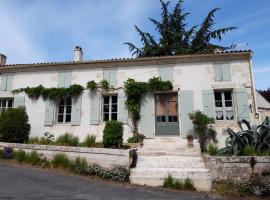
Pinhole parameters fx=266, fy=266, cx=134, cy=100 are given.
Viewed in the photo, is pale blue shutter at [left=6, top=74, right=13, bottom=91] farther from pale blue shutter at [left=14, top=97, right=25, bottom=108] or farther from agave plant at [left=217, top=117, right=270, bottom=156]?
agave plant at [left=217, top=117, right=270, bottom=156]

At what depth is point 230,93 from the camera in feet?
38.7

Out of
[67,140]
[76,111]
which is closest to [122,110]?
[76,111]

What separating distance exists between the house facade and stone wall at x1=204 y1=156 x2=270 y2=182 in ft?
11.0

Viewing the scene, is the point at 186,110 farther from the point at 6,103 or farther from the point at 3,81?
the point at 3,81

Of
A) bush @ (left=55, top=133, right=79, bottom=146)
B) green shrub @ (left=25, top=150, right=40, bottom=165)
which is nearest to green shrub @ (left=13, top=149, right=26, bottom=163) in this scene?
green shrub @ (left=25, top=150, right=40, bottom=165)

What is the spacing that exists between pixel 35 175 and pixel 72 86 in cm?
583

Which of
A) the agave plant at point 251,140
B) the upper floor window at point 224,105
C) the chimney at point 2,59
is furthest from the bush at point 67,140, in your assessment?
the chimney at point 2,59

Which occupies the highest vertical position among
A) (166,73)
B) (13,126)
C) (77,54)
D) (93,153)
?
(77,54)

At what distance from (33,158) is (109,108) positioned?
14.1 ft

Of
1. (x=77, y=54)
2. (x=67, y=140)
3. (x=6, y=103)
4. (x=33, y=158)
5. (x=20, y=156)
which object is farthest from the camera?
(x=77, y=54)

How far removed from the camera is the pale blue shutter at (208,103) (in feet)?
37.7

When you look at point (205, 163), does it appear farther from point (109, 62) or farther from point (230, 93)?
point (109, 62)

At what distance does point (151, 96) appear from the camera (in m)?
12.2

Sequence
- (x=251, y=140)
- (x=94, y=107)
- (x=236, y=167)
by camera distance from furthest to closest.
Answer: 1. (x=94, y=107)
2. (x=251, y=140)
3. (x=236, y=167)
